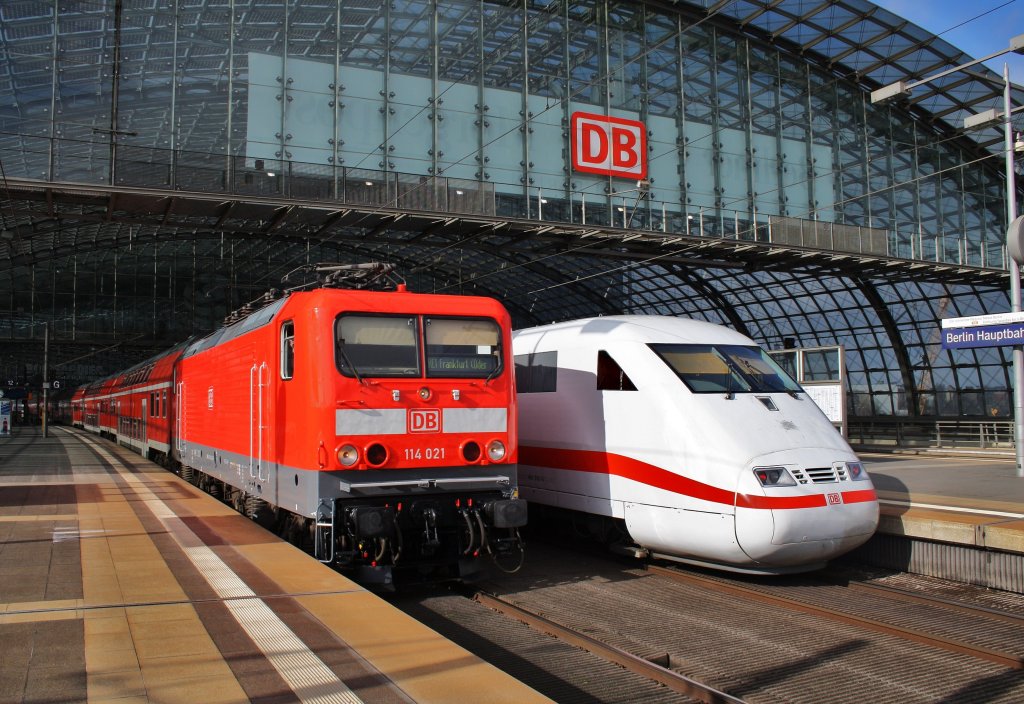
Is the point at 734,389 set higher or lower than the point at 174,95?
lower

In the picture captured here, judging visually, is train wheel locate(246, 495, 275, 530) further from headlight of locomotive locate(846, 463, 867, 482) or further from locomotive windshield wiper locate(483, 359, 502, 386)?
headlight of locomotive locate(846, 463, 867, 482)

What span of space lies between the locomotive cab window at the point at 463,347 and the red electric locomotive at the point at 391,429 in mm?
13

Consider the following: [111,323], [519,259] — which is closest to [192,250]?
[111,323]

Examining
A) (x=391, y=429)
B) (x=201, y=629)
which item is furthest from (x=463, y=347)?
(x=201, y=629)

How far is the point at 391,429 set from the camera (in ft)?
30.2

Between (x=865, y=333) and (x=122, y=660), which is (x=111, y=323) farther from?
(x=122, y=660)

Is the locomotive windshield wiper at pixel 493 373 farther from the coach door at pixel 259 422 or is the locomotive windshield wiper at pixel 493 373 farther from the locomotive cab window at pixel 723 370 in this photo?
the coach door at pixel 259 422

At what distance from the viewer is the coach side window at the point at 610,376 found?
1099 cm

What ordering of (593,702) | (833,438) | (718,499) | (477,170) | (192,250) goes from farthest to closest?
(192,250), (477,170), (833,438), (718,499), (593,702)

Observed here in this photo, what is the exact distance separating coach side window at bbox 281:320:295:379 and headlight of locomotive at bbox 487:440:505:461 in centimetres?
241

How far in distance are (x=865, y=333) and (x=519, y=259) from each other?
17379 millimetres

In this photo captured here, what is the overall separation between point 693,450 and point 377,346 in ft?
12.2

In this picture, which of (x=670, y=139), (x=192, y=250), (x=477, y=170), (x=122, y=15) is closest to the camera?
(x=122, y=15)

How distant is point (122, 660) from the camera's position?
574cm
